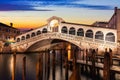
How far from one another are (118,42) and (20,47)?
216 inches

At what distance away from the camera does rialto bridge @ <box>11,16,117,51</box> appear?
1148 centimetres

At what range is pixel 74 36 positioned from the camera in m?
11.9

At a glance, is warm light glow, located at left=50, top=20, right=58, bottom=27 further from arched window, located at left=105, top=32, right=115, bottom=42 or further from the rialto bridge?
arched window, located at left=105, top=32, right=115, bottom=42

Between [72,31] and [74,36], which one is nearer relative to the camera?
[74,36]

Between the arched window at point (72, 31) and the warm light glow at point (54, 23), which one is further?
the warm light glow at point (54, 23)

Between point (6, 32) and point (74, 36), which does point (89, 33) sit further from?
point (6, 32)

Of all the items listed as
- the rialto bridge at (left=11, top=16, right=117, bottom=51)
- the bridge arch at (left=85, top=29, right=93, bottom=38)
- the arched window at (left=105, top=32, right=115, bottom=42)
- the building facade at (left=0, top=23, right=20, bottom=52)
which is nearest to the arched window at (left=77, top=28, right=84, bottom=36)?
the rialto bridge at (left=11, top=16, right=117, bottom=51)

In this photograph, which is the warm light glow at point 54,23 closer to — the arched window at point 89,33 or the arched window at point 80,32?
the arched window at point 80,32

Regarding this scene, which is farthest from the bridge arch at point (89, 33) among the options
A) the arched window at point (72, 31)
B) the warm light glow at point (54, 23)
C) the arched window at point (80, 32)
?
the warm light glow at point (54, 23)

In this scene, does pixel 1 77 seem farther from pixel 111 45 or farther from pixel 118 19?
pixel 118 19

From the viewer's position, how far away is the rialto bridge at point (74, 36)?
1148cm

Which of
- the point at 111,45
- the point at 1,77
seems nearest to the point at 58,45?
the point at 111,45

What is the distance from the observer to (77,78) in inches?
115

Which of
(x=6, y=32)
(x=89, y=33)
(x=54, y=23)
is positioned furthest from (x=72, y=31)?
(x=6, y=32)
